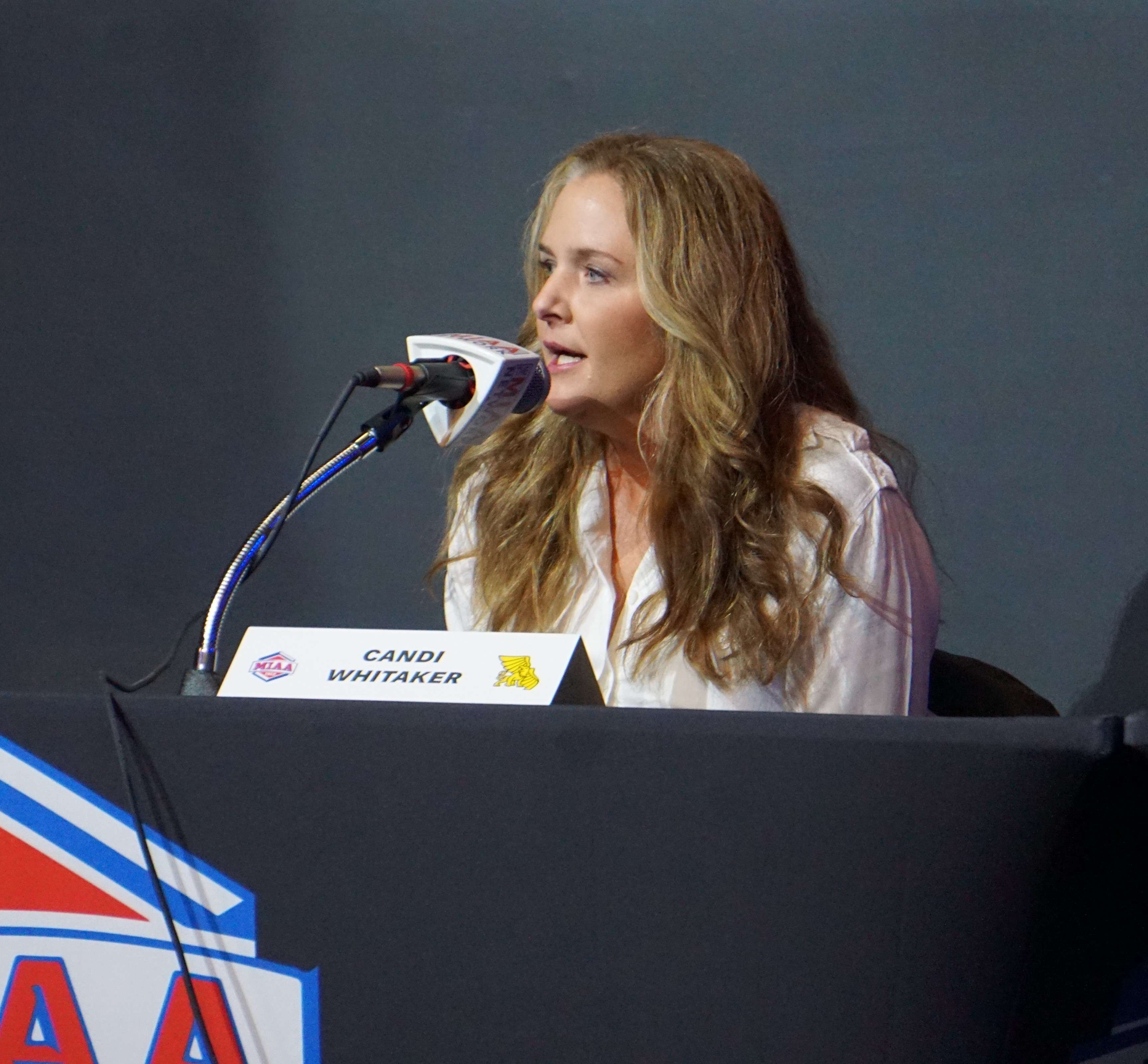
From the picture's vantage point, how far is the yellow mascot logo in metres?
0.82

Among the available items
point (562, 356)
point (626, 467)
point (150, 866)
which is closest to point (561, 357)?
point (562, 356)

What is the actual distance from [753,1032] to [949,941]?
108mm

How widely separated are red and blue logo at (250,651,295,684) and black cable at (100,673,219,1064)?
19 cm

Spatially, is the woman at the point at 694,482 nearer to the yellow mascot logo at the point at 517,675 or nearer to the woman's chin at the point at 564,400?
the woman's chin at the point at 564,400

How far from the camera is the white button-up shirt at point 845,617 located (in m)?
1.43

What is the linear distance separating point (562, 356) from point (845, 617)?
0.47 meters

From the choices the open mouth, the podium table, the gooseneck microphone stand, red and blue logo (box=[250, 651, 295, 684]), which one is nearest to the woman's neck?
the open mouth

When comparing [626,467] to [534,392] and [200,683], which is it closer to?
[534,392]

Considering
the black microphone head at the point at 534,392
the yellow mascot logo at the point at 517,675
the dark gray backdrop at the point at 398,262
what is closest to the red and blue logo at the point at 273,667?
the yellow mascot logo at the point at 517,675

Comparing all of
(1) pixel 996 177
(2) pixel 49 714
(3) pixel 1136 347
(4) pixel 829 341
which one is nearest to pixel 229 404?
(4) pixel 829 341

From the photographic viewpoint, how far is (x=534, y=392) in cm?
112

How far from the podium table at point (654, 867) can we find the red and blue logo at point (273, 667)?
0.19m

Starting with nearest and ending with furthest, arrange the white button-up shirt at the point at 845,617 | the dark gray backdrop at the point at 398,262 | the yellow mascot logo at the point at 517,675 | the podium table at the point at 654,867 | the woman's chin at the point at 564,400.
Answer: the podium table at the point at 654,867, the yellow mascot logo at the point at 517,675, the white button-up shirt at the point at 845,617, the woman's chin at the point at 564,400, the dark gray backdrop at the point at 398,262

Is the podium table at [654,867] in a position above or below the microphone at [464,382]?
below
